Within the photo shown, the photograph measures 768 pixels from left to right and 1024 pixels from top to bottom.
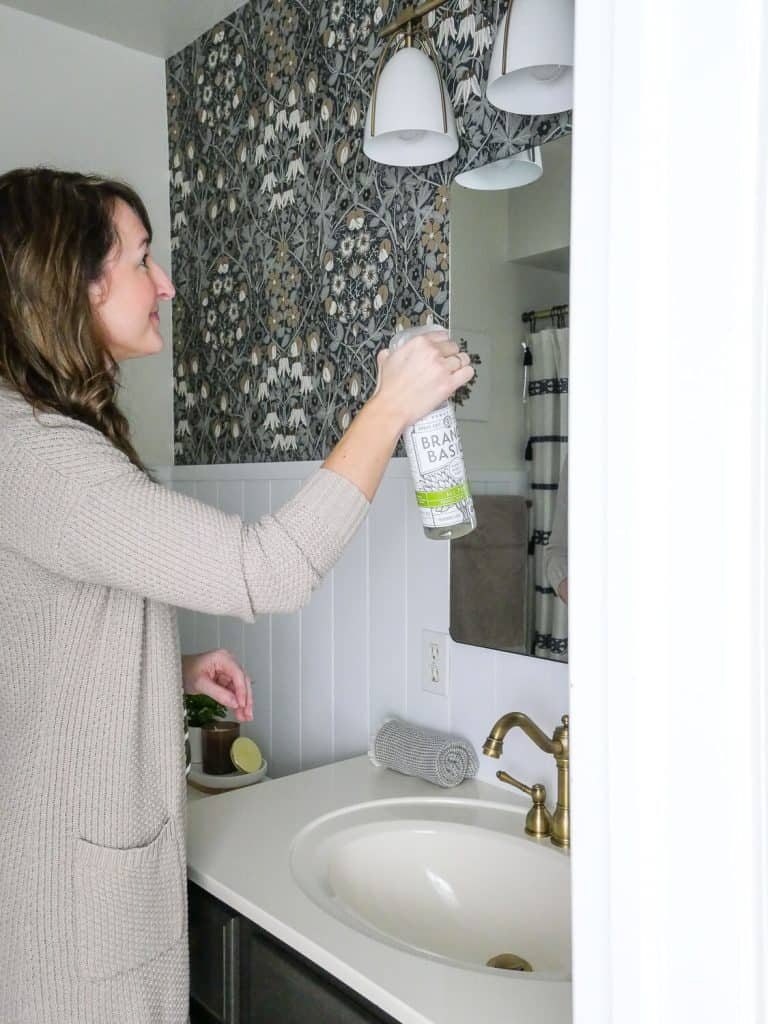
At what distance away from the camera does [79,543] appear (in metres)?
0.87

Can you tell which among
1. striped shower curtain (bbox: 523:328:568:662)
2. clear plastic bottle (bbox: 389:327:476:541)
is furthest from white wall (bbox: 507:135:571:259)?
clear plastic bottle (bbox: 389:327:476:541)

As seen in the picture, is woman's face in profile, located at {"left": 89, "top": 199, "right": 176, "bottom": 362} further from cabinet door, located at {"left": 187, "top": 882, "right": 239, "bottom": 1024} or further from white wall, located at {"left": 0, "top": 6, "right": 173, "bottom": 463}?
white wall, located at {"left": 0, "top": 6, "right": 173, "bottom": 463}

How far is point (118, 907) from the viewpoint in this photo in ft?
3.25

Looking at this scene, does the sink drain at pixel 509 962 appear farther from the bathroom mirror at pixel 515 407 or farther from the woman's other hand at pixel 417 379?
the woman's other hand at pixel 417 379

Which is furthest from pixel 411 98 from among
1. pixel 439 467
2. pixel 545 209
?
pixel 439 467

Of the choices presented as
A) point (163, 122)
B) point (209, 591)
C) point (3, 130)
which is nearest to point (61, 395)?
point (209, 591)

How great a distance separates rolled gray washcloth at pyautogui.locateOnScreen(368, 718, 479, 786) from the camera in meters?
1.46

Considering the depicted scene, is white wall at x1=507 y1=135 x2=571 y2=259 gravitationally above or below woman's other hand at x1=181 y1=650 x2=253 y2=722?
above

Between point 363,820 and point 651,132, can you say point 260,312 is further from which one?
point 651,132

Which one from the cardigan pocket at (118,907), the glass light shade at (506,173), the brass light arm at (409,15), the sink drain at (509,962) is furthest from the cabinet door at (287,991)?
the brass light arm at (409,15)

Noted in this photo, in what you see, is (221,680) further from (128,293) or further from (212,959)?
(128,293)

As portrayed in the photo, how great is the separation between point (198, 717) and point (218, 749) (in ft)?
0.42

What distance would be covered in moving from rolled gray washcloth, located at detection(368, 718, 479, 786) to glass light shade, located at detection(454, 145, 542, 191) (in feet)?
3.10

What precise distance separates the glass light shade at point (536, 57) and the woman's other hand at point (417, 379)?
1.89ft
